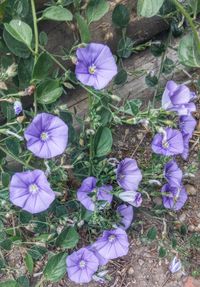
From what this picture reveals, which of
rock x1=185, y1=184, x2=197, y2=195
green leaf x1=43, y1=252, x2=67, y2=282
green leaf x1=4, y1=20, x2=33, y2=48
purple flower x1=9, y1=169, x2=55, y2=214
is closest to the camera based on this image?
green leaf x1=4, y1=20, x2=33, y2=48

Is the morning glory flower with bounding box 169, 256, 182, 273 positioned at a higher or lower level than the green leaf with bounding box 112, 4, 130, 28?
lower

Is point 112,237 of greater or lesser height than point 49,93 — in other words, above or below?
below

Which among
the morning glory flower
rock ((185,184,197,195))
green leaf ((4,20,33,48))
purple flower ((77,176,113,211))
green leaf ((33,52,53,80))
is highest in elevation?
green leaf ((4,20,33,48))

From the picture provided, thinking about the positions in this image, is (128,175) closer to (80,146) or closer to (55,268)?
(80,146)

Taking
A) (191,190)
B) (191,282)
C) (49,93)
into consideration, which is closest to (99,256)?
(191,282)

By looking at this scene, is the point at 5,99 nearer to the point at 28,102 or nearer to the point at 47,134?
the point at 47,134

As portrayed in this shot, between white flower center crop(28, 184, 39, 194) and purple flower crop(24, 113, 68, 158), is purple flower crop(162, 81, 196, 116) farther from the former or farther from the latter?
white flower center crop(28, 184, 39, 194)

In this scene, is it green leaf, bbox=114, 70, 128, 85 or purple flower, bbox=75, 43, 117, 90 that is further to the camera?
green leaf, bbox=114, 70, 128, 85

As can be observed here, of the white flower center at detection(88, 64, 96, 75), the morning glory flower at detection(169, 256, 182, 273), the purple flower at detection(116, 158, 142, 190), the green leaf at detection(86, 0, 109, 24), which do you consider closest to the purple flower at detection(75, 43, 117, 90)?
the white flower center at detection(88, 64, 96, 75)

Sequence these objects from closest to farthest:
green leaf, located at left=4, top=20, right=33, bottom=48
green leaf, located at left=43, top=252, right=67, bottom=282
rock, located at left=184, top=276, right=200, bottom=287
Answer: green leaf, located at left=4, top=20, right=33, bottom=48 < green leaf, located at left=43, top=252, right=67, bottom=282 < rock, located at left=184, top=276, right=200, bottom=287
